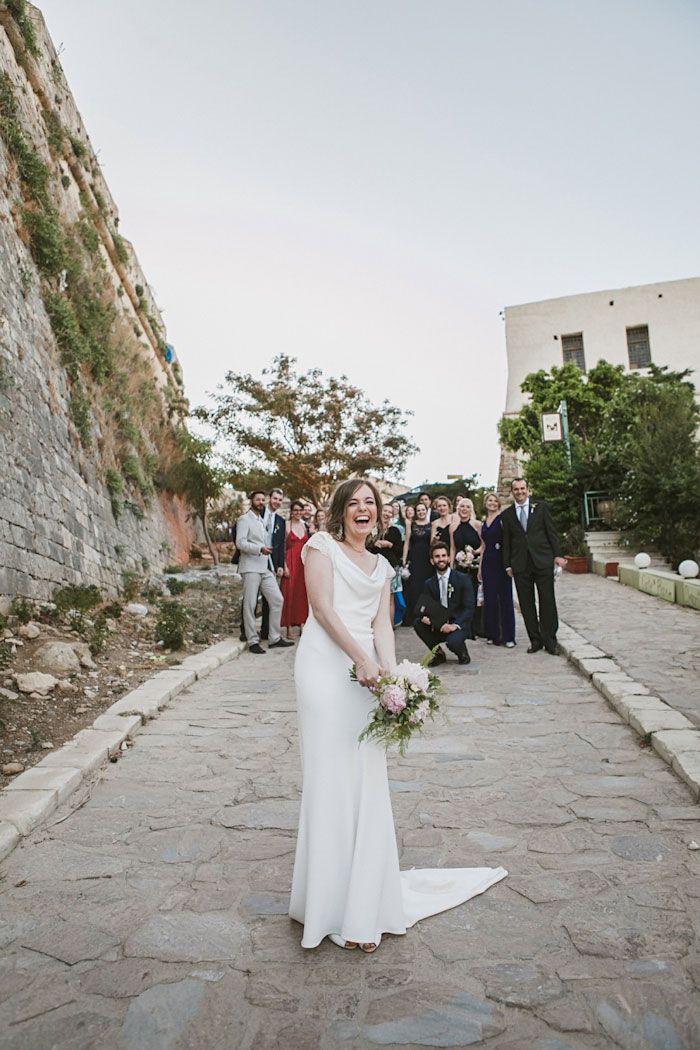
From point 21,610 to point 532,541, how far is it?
584 cm

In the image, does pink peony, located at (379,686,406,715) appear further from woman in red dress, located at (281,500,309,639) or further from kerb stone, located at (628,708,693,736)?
woman in red dress, located at (281,500,309,639)

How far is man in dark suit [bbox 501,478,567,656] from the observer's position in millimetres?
8562

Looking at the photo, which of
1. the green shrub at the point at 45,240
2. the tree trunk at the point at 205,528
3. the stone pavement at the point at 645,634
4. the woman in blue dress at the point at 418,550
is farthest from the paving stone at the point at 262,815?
the tree trunk at the point at 205,528

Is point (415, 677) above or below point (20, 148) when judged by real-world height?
below

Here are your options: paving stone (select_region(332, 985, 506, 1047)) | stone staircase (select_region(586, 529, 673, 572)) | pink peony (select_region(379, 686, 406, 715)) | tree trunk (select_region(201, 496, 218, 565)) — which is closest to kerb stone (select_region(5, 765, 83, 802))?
pink peony (select_region(379, 686, 406, 715))

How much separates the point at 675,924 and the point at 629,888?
0.31m

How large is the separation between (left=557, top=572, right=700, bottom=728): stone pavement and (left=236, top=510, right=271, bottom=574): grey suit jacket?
4.40 m

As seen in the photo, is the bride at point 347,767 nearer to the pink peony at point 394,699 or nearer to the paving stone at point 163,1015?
the pink peony at point 394,699

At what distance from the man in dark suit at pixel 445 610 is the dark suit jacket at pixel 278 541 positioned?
7.70 feet

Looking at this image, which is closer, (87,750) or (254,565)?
(87,750)

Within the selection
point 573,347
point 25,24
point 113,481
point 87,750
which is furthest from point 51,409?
point 573,347

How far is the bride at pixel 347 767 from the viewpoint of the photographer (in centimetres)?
267

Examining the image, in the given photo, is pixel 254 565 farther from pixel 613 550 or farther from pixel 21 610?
pixel 613 550

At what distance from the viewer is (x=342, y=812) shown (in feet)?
8.93
